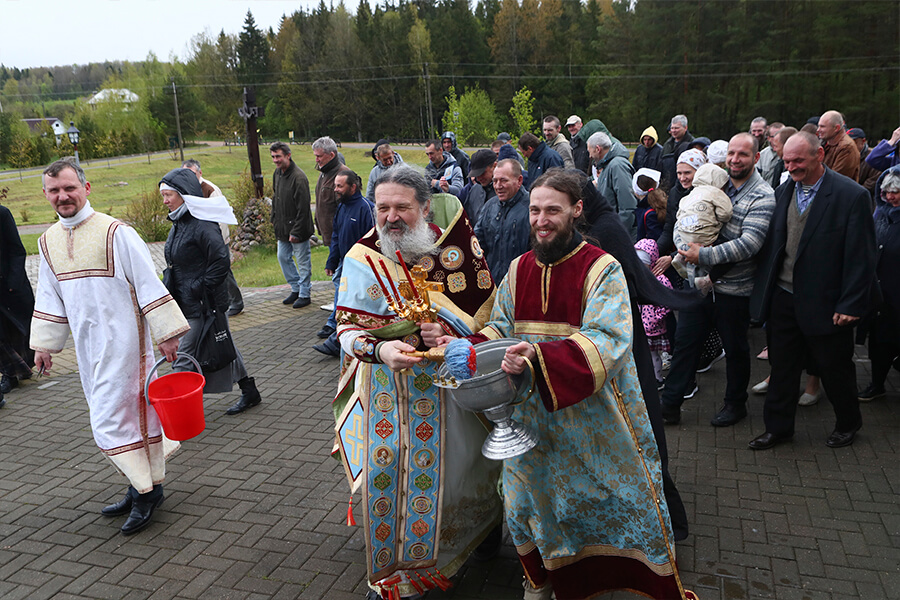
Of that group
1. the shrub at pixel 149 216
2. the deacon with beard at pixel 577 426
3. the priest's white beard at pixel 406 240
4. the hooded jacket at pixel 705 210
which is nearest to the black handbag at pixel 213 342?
the priest's white beard at pixel 406 240

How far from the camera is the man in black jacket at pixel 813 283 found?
4.29m

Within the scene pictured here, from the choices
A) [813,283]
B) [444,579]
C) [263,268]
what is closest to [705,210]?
[813,283]

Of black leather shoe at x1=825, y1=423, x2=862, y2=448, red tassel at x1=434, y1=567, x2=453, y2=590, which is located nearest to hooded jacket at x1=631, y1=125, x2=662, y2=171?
black leather shoe at x1=825, y1=423, x2=862, y2=448

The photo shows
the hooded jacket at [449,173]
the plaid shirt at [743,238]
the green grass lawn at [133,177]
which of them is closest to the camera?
the plaid shirt at [743,238]

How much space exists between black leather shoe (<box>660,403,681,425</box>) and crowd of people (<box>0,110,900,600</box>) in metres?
0.02

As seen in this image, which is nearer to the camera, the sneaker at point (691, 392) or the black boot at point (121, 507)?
the black boot at point (121, 507)

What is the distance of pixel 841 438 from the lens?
15.8ft

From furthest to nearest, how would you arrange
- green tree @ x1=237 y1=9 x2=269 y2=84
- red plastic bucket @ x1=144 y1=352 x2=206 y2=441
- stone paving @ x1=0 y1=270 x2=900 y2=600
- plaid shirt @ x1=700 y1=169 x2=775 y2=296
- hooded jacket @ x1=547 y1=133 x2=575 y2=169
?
1. green tree @ x1=237 y1=9 x2=269 y2=84
2. hooded jacket @ x1=547 y1=133 x2=575 y2=169
3. plaid shirt @ x1=700 y1=169 x2=775 y2=296
4. red plastic bucket @ x1=144 y1=352 x2=206 y2=441
5. stone paving @ x1=0 y1=270 x2=900 y2=600

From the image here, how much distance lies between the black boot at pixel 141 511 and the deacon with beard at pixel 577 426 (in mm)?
2591

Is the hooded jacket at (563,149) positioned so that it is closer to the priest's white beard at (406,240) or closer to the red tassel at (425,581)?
the priest's white beard at (406,240)

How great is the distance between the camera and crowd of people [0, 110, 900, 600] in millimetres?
3023

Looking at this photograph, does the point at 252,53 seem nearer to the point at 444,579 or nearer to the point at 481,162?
the point at 481,162

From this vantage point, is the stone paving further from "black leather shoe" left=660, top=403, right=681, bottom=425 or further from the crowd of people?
the crowd of people

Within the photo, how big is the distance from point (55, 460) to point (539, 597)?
4.32 m
